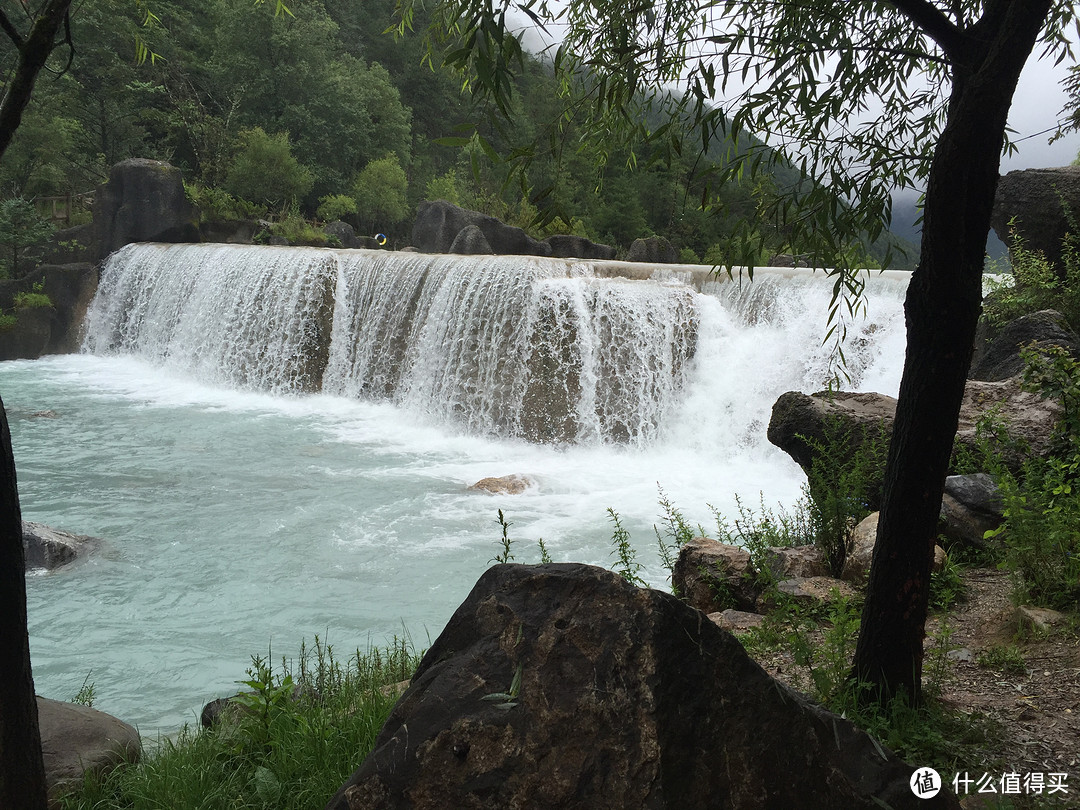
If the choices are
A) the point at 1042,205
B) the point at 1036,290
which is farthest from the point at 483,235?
the point at 1036,290

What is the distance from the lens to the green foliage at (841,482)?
4426 mm

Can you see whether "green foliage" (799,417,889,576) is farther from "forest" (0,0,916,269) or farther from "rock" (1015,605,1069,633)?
"forest" (0,0,916,269)

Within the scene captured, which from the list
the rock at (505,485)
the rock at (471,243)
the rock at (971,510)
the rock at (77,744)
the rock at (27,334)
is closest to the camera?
the rock at (77,744)

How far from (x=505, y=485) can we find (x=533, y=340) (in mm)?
3164

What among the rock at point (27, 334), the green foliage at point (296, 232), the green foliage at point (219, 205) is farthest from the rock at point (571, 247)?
the rock at point (27, 334)

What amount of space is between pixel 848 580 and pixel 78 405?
467 inches

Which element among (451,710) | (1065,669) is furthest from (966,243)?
(451,710)

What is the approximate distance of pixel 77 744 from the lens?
9.66ft

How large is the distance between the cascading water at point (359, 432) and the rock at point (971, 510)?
269 centimetres

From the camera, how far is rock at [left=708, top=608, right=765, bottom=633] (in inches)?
155

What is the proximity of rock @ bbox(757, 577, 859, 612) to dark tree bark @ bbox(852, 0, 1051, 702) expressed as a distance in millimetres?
1303

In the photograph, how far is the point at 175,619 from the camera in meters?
5.41

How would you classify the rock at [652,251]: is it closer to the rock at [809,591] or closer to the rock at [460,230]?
the rock at [460,230]

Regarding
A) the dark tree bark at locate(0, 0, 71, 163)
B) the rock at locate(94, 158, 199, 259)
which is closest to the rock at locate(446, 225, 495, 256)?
the rock at locate(94, 158, 199, 259)
